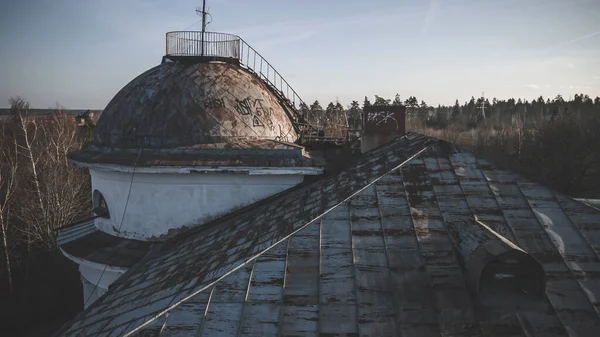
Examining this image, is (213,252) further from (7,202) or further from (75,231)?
(7,202)

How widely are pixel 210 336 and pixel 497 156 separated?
36.0 metres

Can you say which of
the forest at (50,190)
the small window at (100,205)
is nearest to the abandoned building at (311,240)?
the small window at (100,205)

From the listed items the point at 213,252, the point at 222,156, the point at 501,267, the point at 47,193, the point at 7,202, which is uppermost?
the point at 222,156

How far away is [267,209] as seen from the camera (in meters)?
7.38

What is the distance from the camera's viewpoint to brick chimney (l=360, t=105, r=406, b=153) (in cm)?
1007

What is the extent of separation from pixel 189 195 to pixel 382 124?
506 cm

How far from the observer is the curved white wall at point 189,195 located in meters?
8.75

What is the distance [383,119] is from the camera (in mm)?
10133

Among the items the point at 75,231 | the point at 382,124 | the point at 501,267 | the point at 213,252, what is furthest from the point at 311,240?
the point at 75,231

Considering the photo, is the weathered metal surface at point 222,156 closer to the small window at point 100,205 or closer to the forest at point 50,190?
the small window at point 100,205

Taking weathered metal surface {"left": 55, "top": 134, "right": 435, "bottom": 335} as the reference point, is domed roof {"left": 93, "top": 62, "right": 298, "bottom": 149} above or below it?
above

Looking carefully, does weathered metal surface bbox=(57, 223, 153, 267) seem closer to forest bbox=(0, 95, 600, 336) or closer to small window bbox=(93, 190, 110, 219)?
small window bbox=(93, 190, 110, 219)

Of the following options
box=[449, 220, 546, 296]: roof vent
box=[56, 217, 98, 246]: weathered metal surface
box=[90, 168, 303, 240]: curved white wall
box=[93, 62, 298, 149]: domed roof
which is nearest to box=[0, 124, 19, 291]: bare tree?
box=[56, 217, 98, 246]: weathered metal surface

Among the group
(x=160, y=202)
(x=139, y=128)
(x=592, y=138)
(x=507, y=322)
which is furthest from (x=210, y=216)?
(x=592, y=138)
